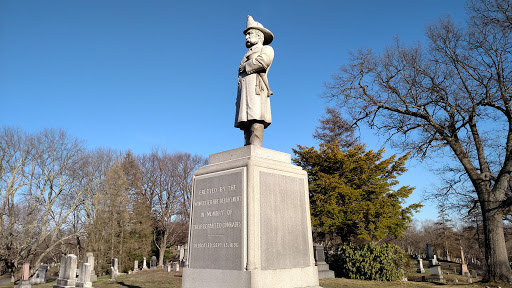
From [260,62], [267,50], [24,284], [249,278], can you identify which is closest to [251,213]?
[249,278]

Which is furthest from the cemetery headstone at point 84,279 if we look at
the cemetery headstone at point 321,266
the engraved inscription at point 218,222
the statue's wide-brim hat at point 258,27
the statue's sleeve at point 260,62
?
the statue's wide-brim hat at point 258,27

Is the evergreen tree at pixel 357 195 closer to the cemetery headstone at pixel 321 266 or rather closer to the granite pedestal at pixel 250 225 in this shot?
the cemetery headstone at pixel 321 266

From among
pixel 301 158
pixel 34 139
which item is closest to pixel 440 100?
pixel 301 158

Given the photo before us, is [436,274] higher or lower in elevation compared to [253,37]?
lower

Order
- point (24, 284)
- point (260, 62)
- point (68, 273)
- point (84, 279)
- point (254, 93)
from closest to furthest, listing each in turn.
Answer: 1. point (260, 62)
2. point (254, 93)
3. point (84, 279)
4. point (68, 273)
5. point (24, 284)

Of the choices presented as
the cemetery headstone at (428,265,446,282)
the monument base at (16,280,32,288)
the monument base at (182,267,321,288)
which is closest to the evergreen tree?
the cemetery headstone at (428,265,446,282)

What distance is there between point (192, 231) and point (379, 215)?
48.6 feet

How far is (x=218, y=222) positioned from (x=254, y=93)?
2.52m

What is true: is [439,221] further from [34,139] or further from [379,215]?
[34,139]

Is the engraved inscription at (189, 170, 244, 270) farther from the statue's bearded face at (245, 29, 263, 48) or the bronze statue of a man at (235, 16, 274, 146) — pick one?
the statue's bearded face at (245, 29, 263, 48)

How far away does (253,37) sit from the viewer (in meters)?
6.88

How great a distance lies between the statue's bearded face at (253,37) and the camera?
6.87m

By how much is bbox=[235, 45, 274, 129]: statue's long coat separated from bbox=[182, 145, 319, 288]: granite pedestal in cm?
73

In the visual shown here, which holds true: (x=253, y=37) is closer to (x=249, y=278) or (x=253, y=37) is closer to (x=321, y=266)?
(x=249, y=278)
